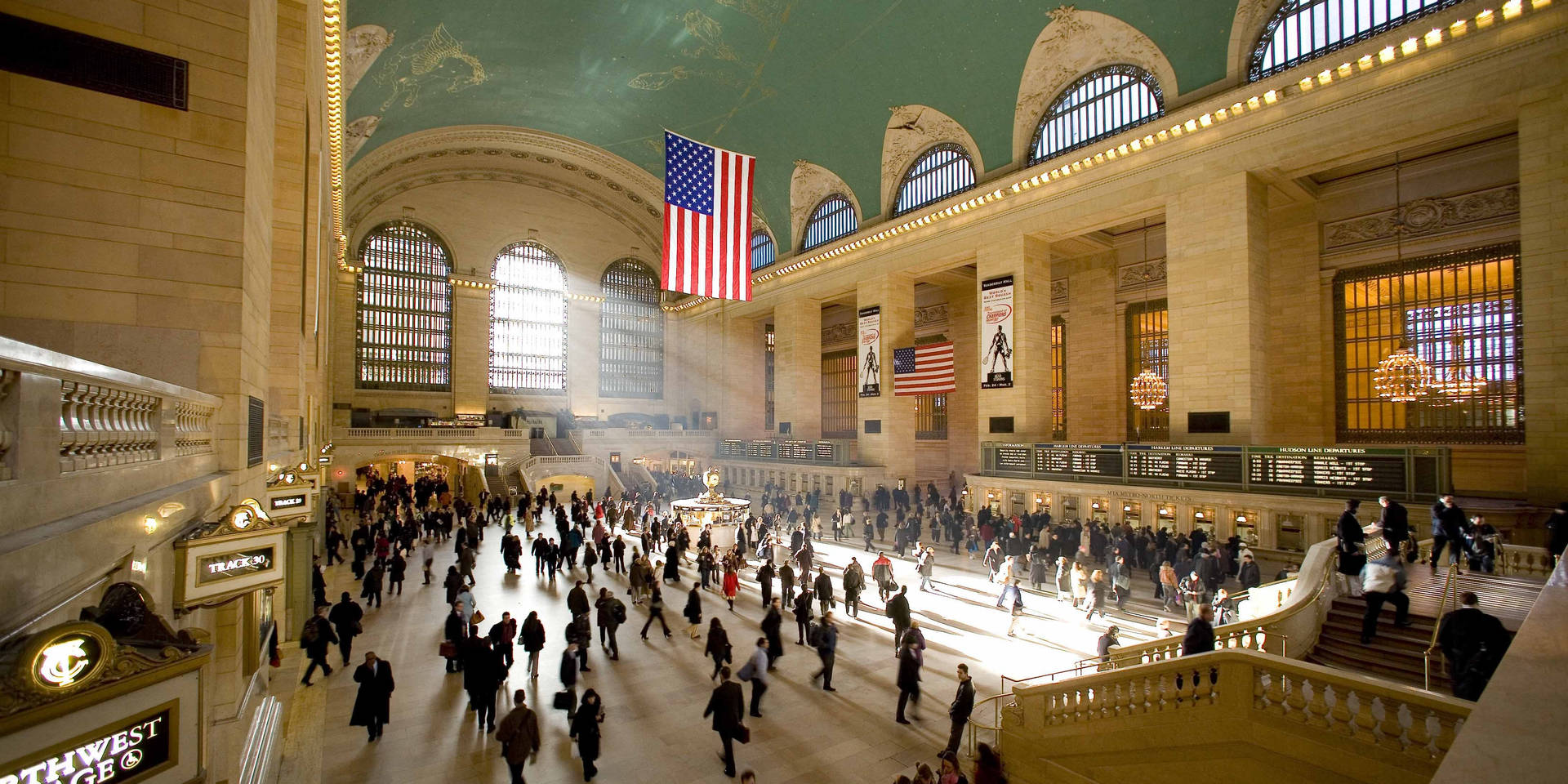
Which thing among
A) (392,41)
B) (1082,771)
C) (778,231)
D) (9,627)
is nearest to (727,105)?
(778,231)

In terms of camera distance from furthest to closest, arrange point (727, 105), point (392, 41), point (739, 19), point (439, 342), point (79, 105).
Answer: point (439, 342), point (727, 105), point (739, 19), point (392, 41), point (79, 105)

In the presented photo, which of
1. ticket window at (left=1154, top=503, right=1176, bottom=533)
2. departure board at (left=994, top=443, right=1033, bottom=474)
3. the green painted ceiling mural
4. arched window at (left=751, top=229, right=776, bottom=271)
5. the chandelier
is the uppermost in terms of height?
the green painted ceiling mural

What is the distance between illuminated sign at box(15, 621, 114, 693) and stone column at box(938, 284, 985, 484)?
25395 millimetres

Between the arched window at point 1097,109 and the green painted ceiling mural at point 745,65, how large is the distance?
890 millimetres

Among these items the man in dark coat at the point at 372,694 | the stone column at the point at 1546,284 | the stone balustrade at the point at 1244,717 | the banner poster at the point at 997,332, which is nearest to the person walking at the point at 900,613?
the stone balustrade at the point at 1244,717

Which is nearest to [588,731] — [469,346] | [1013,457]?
[1013,457]

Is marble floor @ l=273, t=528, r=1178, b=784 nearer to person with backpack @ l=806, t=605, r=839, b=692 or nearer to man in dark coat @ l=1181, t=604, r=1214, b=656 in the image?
person with backpack @ l=806, t=605, r=839, b=692

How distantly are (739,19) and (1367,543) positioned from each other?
18.9 m

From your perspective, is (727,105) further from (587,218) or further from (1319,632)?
(1319,632)

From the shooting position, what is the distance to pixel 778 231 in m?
28.4

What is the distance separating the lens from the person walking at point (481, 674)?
6.50 m

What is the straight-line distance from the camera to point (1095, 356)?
821 inches

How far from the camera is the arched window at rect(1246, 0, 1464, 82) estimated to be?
1243 cm

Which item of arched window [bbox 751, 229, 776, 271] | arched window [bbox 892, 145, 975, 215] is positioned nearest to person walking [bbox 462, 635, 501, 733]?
arched window [bbox 892, 145, 975, 215]
